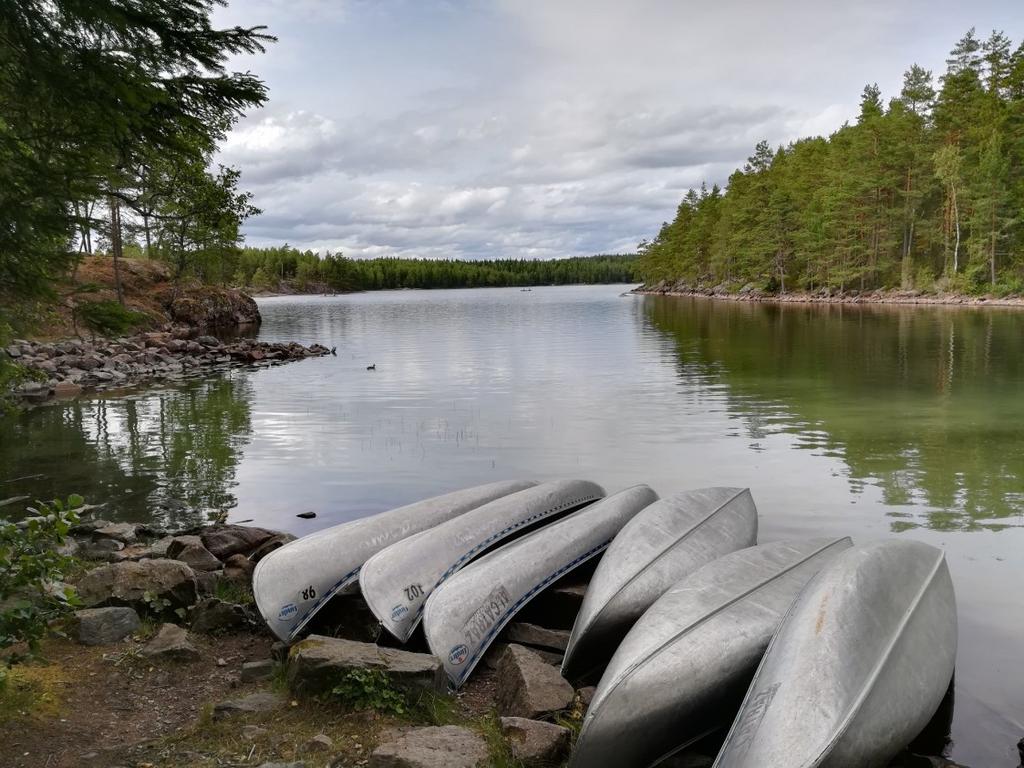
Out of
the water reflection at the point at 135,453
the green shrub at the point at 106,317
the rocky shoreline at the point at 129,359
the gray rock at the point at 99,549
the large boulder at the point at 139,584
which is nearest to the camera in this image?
the green shrub at the point at 106,317

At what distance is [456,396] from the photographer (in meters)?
20.8

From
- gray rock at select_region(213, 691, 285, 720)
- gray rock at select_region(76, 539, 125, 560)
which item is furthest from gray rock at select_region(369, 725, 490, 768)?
gray rock at select_region(76, 539, 125, 560)

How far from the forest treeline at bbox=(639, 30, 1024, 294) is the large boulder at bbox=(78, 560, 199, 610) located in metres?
60.0

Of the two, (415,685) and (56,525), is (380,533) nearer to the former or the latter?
(415,685)

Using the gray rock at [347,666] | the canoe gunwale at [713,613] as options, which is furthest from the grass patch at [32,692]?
the canoe gunwale at [713,613]

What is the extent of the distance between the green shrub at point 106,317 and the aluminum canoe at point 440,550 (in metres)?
2.87

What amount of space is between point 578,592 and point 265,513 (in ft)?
17.6

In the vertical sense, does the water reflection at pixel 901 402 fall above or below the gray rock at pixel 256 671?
above

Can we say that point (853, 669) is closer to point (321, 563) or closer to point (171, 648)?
point (321, 563)

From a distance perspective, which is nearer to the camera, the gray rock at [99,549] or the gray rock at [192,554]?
the gray rock at [192,554]

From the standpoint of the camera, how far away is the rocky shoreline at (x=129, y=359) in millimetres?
22844

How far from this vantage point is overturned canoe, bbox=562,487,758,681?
19.4ft

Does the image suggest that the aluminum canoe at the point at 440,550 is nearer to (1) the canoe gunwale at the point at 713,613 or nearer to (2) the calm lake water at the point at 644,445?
(1) the canoe gunwale at the point at 713,613

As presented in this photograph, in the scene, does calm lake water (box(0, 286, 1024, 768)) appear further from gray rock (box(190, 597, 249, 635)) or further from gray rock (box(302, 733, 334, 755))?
gray rock (box(302, 733, 334, 755))
